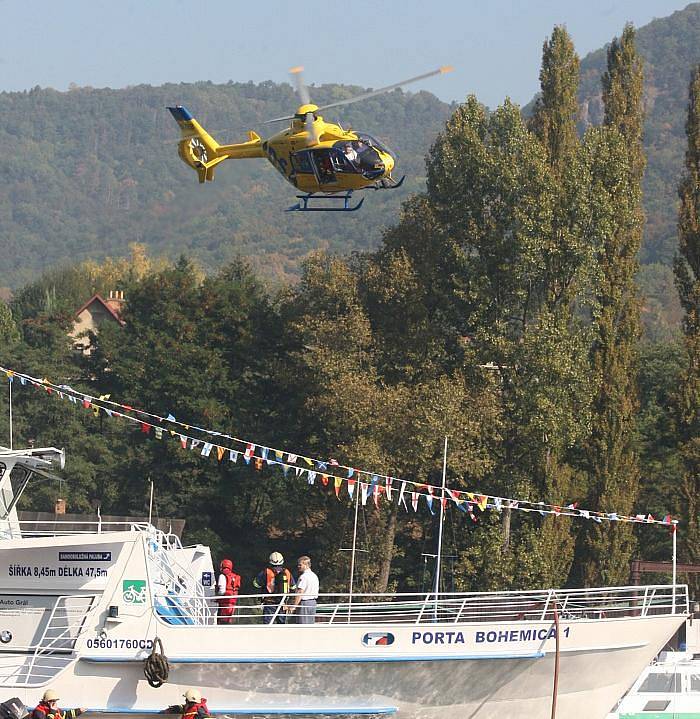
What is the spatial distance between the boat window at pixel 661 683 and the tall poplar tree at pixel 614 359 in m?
10.1

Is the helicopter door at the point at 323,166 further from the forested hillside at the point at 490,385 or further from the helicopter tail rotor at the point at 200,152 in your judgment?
the forested hillside at the point at 490,385

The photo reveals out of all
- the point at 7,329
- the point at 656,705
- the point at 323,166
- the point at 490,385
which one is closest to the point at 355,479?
the point at 490,385

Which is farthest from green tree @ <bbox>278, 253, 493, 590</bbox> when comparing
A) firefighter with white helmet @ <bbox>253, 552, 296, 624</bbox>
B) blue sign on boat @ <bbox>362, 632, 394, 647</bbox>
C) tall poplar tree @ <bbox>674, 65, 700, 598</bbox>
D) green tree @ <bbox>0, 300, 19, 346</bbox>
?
green tree @ <bbox>0, 300, 19, 346</bbox>

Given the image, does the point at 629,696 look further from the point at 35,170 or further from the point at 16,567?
the point at 35,170

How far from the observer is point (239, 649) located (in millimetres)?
19156

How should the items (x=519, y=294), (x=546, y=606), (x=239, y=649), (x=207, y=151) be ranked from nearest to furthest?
(x=239, y=649) < (x=546, y=606) < (x=207, y=151) < (x=519, y=294)

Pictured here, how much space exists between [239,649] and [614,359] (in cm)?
2068

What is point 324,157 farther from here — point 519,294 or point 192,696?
point 192,696

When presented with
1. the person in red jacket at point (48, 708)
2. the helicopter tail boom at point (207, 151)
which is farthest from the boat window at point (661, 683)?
the helicopter tail boom at point (207, 151)

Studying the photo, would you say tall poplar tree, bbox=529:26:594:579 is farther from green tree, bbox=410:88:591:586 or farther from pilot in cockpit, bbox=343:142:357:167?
pilot in cockpit, bbox=343:142:357:167

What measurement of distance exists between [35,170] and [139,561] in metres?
163

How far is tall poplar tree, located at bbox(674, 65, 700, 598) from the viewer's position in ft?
118

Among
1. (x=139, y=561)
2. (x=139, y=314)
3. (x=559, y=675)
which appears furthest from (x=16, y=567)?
(x=139, y=314)

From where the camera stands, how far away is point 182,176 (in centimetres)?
2911
